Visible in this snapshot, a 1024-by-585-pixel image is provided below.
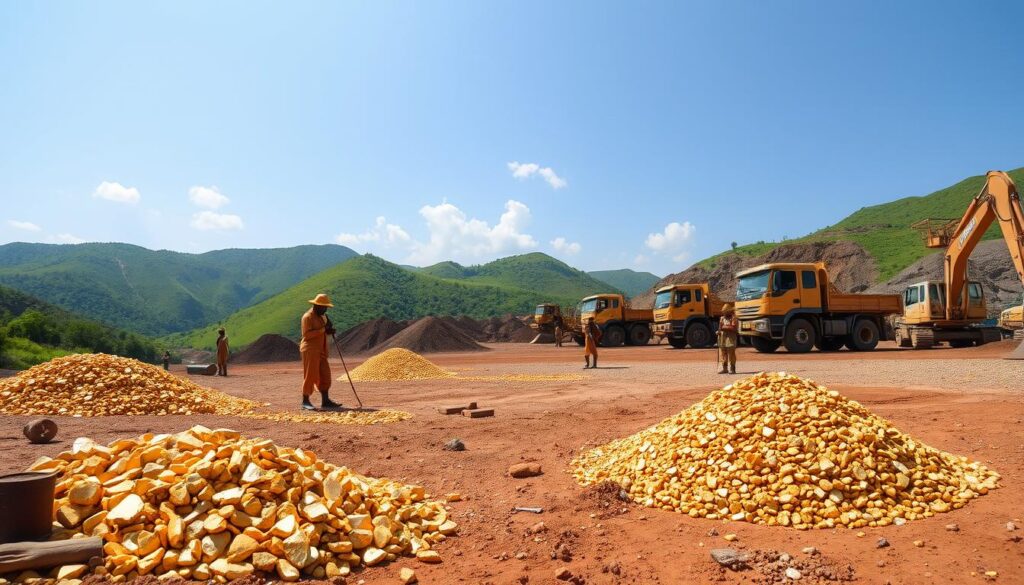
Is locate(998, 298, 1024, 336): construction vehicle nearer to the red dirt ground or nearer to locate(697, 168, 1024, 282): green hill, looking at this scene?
the red dirt ground

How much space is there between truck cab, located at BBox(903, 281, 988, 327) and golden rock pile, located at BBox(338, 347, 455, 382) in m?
16.7

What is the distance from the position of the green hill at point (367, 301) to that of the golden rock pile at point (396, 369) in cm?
5048

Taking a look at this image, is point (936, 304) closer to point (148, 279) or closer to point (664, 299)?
point (664, 299)

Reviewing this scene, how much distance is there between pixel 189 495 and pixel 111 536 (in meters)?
0.42

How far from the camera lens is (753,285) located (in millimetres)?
20031

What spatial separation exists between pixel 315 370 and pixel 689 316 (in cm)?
1869

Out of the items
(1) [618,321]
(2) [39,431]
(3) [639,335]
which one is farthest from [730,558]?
(3) [639,335]

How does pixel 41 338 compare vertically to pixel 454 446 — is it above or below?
above

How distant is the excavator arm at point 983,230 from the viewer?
1711cm

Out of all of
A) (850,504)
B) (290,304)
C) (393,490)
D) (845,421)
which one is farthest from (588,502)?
(290,304)

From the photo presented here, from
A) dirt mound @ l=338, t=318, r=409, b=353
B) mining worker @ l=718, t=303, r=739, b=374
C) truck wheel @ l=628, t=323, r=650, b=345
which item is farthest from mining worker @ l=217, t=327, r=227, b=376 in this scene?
dirt mound @ l=338, t=318, r=409, b=353

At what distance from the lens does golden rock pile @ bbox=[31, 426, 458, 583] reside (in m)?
3.26

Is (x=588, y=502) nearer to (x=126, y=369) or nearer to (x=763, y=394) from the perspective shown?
(x=763, y=394)

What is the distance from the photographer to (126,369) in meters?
10.4
